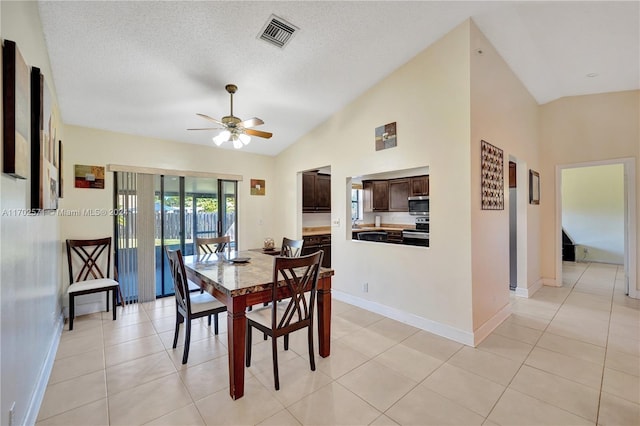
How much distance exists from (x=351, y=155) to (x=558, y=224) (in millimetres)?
3842

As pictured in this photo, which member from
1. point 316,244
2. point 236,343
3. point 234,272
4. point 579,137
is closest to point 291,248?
point 234,272

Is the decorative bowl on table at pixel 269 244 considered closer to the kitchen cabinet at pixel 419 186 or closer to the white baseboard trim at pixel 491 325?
the kitchen cabinet at pixel 419 186

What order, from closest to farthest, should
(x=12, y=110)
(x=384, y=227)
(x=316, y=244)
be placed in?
(x=12, y=110), (x=316, y=244), (x=384, y=227)

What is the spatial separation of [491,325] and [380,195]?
3.62 meters

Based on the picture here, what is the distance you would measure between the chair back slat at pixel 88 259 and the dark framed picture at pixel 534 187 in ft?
20.6

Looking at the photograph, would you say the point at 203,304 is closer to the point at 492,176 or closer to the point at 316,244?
the point at 316,244

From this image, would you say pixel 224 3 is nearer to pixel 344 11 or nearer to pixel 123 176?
pixel 344 11

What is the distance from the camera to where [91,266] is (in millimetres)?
3627

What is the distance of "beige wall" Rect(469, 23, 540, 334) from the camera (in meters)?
2.78

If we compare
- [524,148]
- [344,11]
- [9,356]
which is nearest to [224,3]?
[344,11]

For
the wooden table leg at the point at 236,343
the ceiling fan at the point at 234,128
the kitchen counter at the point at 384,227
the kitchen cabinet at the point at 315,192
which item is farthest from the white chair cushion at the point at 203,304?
the kitchen counter at the point at 384,227

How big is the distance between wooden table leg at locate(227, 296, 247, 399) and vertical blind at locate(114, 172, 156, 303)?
9.26ft

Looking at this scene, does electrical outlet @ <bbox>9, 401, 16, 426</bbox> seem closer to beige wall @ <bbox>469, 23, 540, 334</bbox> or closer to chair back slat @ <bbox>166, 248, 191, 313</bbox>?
chair back slat @ <bbox>166, 248, 191, 313</bbox>

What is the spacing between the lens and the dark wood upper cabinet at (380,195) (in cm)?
609
